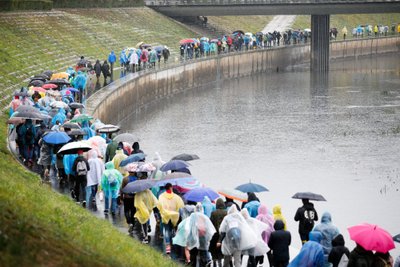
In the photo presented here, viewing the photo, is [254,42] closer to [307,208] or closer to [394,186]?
[394,186]

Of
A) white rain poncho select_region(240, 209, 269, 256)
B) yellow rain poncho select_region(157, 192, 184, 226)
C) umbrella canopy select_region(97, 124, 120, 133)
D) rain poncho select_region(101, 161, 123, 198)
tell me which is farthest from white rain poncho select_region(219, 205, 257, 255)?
umbrella canopy select_region(97, 124, 120, 133)

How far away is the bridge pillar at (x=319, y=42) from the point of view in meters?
79.6

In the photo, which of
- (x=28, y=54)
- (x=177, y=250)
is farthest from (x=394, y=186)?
(x=28, y=54)

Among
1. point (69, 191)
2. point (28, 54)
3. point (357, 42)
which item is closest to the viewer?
point (69, 191)

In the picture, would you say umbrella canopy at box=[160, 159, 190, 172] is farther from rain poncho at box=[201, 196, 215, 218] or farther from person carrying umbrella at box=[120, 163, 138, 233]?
rain poncho at box=[201, 196, 215, 218]

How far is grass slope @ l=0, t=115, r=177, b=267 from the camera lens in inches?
447

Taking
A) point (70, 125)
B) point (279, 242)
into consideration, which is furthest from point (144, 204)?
point (70, 125)

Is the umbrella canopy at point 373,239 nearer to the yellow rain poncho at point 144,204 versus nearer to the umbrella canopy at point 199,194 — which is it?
the umbrella canopy at point 199,194

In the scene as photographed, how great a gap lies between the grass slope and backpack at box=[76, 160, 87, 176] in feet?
1.98

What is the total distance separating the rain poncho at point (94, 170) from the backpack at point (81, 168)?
19 cm

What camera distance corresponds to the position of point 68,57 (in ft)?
174

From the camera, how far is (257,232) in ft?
54.6

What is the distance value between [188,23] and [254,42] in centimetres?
872

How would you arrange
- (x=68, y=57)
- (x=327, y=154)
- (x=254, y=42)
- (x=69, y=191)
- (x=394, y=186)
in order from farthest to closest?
(x=254, y=42), (x=68, y=57), (x=327, y=154), (x=394, y=186), (x=69, y=191)
